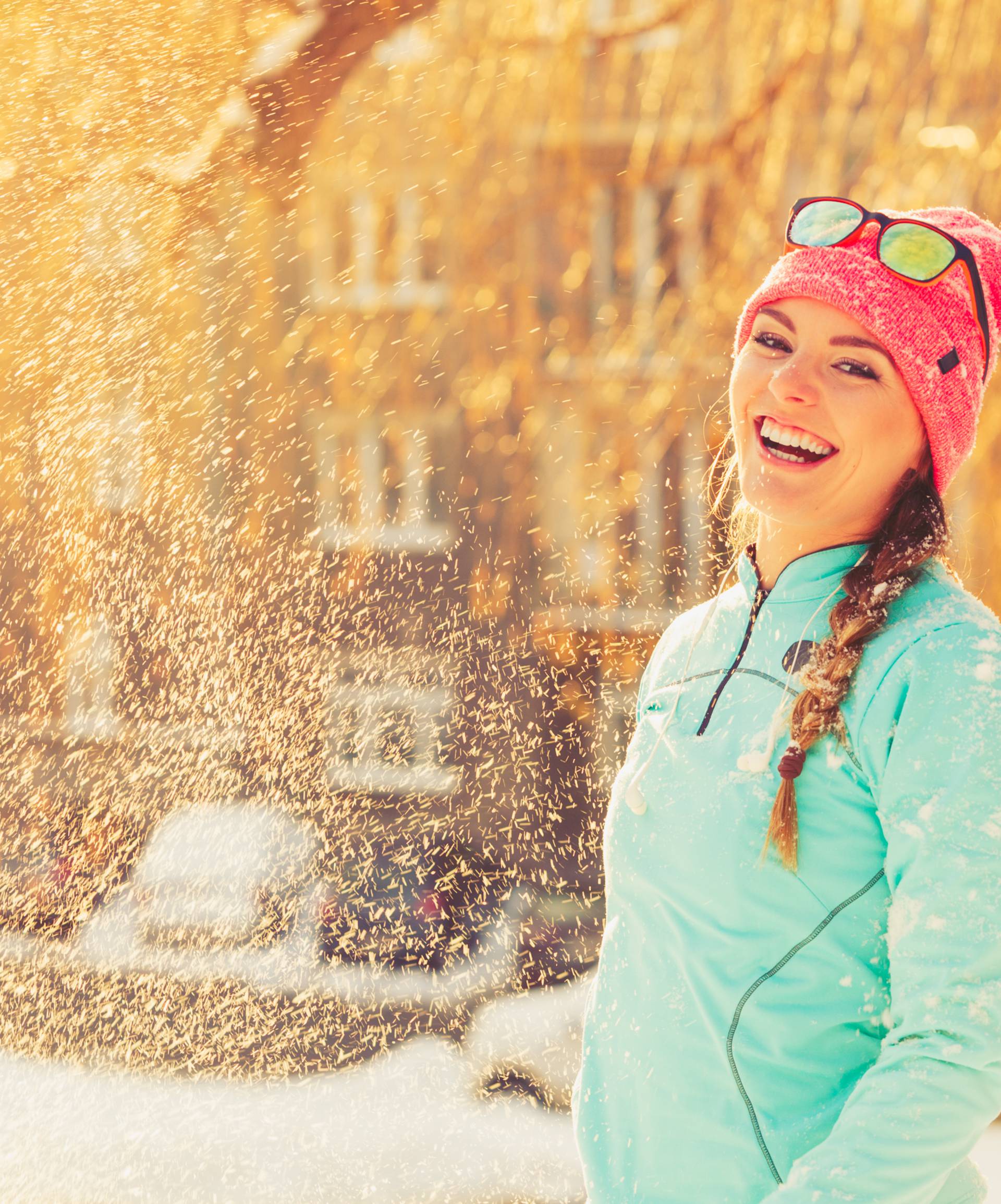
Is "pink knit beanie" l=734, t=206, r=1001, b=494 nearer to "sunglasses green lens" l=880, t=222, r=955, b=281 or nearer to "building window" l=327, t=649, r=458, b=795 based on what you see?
"sunglasses green lens" l=880, t=222, r=955, b=281

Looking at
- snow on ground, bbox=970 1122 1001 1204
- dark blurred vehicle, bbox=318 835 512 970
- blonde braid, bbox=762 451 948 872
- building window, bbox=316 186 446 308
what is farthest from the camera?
dark blurred vehicle, bbox=318 835 512 970

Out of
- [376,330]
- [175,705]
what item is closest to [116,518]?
[175,705]

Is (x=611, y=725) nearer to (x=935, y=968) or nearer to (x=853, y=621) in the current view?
(x=853, y=621)

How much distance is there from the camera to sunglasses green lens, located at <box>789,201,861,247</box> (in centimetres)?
135

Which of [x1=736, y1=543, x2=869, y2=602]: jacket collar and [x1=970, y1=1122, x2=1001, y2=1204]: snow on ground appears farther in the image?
[x1=970, y1=1122, x2=1001, y2=1204]: snow on ground

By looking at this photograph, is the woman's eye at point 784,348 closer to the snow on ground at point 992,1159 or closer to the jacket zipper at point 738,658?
the jacket zipper at point 738,658

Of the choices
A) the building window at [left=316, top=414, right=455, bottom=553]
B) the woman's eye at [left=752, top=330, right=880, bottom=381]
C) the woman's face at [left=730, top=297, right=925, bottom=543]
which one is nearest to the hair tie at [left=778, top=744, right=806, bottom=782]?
the woman's face at [left=730, top=297, right=925, bottom=543]

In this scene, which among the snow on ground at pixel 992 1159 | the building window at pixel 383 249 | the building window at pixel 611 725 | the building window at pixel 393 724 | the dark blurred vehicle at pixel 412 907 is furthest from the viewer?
the building window at pixel 393 724

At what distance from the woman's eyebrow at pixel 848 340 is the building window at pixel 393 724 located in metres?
7.14

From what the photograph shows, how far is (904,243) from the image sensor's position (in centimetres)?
130

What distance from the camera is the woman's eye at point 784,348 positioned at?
1.28m

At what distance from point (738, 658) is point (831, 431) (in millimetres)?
251

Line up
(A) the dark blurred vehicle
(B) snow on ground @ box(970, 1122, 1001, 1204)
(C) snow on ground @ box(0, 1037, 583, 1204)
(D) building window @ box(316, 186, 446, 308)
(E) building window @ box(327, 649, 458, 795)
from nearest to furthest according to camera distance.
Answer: (B) snow on ground @ box(970, 1122, 1001, 1204) < (C) snow on ground @ box(0, 1037, 583, 1204) < (D) building window @ box(316, 186, 446, 308) < (A) the dark blurred vehicle < (E) building window @ box(327, 649, 458, 795)

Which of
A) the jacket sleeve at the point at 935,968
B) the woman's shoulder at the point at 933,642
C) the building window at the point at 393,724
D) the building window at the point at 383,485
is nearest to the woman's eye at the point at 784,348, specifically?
the woman's shoulder at the point at 933,642
